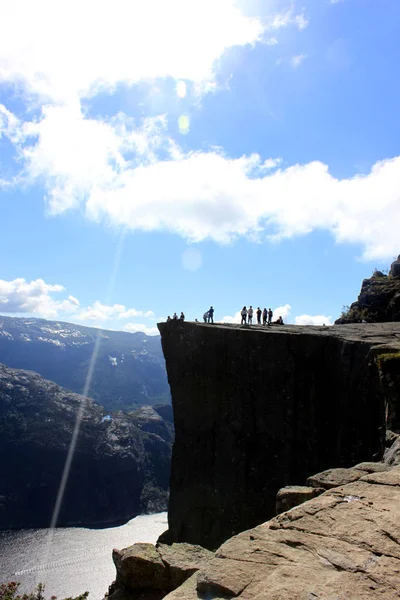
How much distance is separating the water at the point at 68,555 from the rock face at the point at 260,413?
264 feet

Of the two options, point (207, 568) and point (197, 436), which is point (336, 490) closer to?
point (207, 568)

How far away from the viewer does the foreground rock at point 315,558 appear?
6363 mm

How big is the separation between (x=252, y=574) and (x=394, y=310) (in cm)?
4015

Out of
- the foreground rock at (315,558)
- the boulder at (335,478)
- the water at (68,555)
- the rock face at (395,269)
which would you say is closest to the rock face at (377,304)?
the rock face at (395,269)

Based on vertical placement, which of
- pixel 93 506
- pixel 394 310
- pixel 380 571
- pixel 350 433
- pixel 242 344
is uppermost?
pixel 394 310

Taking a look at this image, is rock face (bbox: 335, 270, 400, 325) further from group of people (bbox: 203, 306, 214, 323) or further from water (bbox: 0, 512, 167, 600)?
water (bbox: 0, 512, 167, 600)

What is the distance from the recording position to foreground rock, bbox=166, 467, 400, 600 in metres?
6.36

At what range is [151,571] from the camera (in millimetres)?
10148

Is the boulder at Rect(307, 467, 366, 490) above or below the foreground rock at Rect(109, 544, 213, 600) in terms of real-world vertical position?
above

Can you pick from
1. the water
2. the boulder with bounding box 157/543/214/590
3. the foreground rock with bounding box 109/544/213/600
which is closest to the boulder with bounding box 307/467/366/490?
the boulder with bounding box 157/543/214/590

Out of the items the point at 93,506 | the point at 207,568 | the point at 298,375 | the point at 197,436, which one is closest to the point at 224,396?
the point at 197,436

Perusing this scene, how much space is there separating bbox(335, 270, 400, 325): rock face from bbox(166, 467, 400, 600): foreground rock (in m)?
36.0

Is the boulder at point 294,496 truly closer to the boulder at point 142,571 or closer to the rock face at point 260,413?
the boulder at point 142,571

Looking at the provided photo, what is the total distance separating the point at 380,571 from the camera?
6.78m
